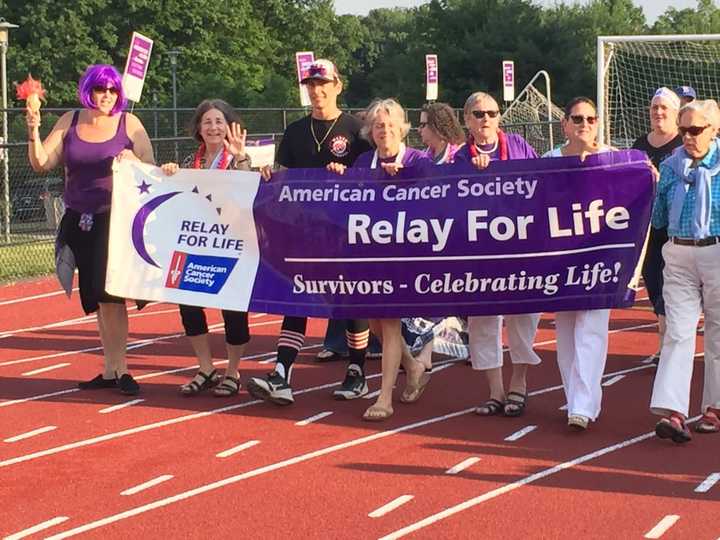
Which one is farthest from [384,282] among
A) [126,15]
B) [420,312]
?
[126,15]

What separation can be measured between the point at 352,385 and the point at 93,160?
2.33 meters

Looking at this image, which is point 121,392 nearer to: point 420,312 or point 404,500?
point 420,312

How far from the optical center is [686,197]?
769cm

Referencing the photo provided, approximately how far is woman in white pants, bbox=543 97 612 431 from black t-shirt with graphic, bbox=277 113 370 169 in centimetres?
141

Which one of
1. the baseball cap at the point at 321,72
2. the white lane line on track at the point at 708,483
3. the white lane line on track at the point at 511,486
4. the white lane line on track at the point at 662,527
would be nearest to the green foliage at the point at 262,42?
the baseball cap at the point at 321,72

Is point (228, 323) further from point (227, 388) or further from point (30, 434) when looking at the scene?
point (30, 434)

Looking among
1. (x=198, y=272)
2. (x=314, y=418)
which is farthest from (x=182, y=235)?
(x=314, y=418)

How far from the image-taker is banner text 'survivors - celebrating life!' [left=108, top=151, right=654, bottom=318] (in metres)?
8.12

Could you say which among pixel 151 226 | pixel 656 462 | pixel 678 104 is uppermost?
pixel 678 104

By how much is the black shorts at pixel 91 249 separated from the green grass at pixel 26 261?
731 cm

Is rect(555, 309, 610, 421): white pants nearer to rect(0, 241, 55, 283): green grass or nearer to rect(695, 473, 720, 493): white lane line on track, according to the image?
rect(695, 473, 720, 493): white lane line on track

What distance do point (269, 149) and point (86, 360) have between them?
5.54 meters

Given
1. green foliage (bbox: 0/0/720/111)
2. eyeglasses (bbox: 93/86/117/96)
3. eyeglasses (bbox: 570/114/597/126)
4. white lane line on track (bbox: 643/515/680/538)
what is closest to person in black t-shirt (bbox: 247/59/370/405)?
eyeglasses (bbox: 93/86/117/96)

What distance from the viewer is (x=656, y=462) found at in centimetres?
725
